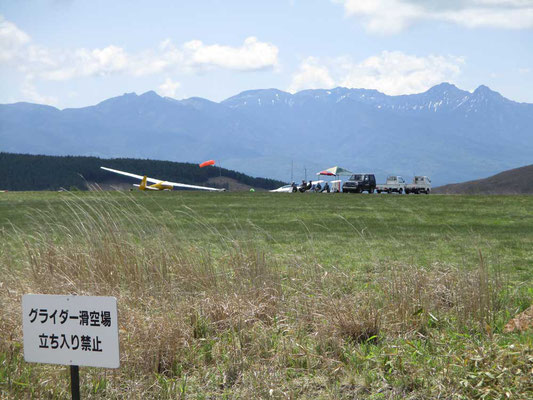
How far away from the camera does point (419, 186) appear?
6078cm

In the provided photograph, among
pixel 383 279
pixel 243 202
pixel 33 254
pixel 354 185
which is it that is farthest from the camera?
pixel 354 185

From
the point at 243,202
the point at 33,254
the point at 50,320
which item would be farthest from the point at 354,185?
the point at 50,320

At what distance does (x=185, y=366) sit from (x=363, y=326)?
2.11 metres

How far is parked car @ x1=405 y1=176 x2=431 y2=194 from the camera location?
6034 centimetres

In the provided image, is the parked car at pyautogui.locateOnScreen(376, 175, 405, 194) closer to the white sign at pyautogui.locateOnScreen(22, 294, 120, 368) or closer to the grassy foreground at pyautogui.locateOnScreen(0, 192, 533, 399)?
the grassy foreground at pyautogui.locateOnScreen(0, 192, 533, 399)

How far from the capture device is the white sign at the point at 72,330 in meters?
4.21

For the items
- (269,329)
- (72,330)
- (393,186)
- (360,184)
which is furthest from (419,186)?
(72,330)

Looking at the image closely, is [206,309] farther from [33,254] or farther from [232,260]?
[33,254]

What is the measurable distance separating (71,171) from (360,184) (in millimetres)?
138117

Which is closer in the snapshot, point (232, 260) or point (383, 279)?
point (383, 279)

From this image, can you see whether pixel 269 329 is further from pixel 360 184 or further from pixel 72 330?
pixel 360 184

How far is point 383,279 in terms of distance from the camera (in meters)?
7.92

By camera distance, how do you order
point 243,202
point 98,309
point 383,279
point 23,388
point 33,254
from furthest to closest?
point 243,202
point 33,254
point 383,279
point 23,388
point 98,309

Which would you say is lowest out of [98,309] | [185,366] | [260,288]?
[185,366]
